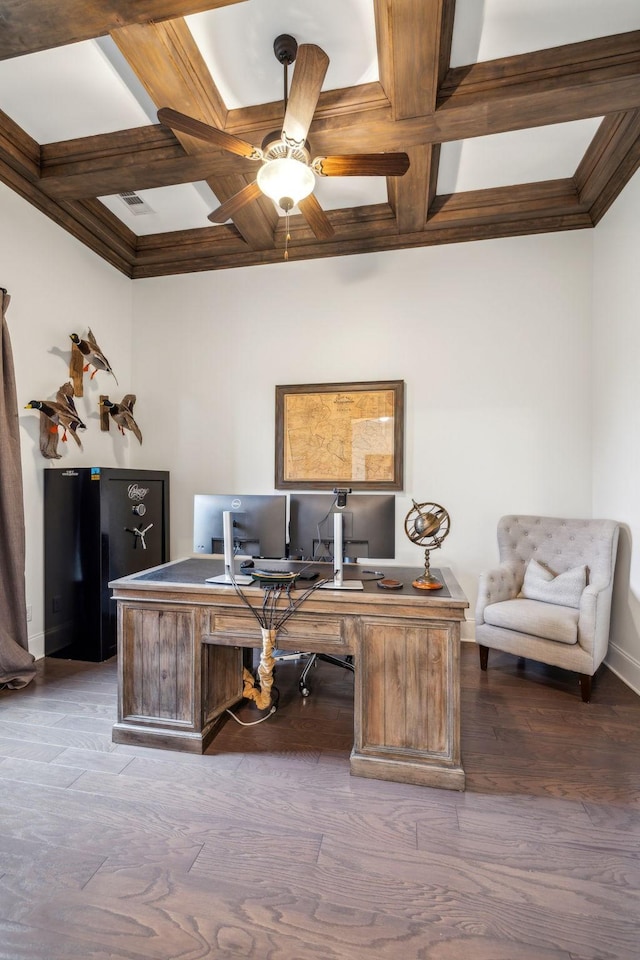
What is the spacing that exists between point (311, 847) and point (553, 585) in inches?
86.8

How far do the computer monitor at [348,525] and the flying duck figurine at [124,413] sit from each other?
2378 millimetres

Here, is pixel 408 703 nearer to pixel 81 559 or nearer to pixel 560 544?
pixel 560 544

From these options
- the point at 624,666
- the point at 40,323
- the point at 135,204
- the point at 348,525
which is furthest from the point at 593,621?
Result: the point at 135,204

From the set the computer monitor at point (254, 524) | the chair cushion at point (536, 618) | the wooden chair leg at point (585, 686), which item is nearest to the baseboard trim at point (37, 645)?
the computer monitor at point (254, 524)

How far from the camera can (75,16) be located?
1959mm

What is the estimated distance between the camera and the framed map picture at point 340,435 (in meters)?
3.69

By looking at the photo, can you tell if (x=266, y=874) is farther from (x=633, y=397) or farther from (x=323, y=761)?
(x=633, y=397)

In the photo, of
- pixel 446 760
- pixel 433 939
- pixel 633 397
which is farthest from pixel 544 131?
pixel 433 939

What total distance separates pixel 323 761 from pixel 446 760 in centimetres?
55

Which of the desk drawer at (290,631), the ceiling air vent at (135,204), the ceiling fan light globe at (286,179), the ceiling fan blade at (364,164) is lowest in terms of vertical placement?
the desk drawer at (290,631)

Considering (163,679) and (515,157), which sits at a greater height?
(515,157)

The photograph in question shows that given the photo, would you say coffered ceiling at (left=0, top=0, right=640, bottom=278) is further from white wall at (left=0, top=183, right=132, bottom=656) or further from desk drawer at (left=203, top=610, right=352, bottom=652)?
desk drawer at (left=203, top=610, right=352, bottom=652)

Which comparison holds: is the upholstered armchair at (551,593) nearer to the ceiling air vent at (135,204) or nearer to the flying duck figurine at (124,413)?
Result: the flying duck figurine at (124,413)

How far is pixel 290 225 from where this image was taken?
12.2ft
